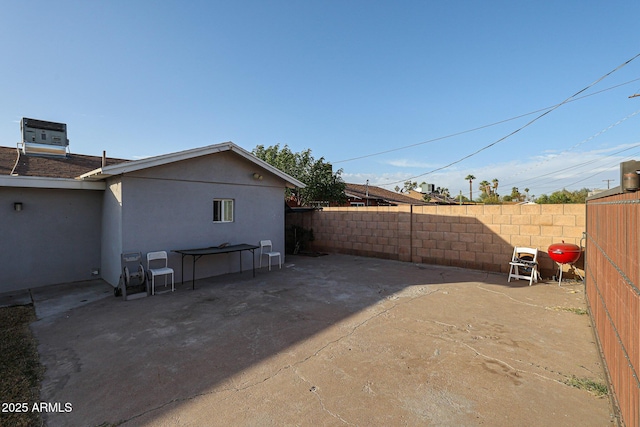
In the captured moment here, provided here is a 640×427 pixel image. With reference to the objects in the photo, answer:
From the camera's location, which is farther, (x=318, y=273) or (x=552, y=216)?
(x=318, y=273)

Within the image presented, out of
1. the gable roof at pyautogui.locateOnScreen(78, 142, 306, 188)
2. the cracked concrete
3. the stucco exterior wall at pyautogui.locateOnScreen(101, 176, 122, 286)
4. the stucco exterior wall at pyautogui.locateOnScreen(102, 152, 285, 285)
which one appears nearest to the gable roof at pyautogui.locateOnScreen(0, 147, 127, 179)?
the gable roof at pyautogui.locateOnScreen(78, 142, 306, 188)

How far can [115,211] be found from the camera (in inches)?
243

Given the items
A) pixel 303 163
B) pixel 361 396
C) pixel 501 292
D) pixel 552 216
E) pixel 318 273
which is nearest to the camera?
pixel 361 396

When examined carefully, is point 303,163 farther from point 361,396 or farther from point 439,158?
point 361,396

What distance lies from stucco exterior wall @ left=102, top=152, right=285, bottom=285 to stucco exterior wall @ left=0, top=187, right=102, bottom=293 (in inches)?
24.9

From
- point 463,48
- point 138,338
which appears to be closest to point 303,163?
point 463,48

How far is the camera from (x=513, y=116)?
482 inches

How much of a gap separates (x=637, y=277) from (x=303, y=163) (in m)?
16.3

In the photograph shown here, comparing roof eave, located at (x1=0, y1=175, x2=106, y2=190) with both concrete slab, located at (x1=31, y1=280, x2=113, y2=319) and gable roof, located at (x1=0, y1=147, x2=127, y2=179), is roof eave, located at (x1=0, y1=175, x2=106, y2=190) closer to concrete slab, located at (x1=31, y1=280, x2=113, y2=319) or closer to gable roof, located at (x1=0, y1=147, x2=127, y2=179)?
gable roof, located at (x1=0, y1=147, x2=127, y2=179)

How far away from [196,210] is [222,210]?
75cm

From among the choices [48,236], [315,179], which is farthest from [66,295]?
[315,179]

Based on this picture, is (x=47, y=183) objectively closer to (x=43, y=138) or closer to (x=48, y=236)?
(x=48, y=236)

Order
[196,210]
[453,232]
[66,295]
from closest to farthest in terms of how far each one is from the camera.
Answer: [66,295], [196,210], [453,232]

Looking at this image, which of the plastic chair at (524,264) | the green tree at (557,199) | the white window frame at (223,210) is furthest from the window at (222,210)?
the green tree at (557,199)
